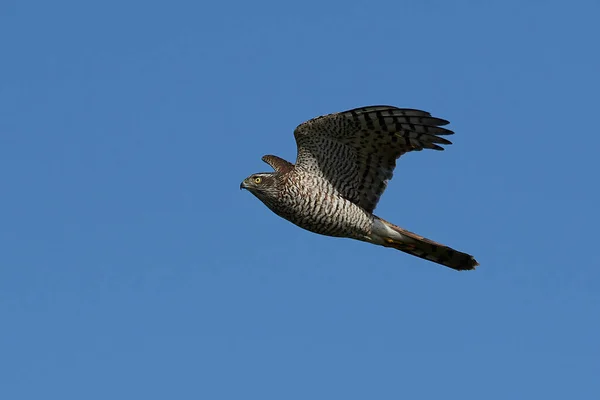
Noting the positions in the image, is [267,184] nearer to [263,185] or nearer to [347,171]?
[263,185]

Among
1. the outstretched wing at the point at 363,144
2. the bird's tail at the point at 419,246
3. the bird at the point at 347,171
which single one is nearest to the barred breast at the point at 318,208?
the bird at the point at 347,171

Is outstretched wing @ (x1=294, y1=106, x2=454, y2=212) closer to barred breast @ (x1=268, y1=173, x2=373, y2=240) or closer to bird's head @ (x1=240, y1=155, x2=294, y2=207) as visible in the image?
barred breast @ (x1=268, y1=173, x2=373, y2=240)

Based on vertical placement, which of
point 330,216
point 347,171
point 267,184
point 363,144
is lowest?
point 330,216

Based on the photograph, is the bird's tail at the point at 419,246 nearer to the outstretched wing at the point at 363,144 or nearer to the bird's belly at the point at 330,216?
the bird's belly at the point at 330,216

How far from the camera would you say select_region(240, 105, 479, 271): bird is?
18.7 m

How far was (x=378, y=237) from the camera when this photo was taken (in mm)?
19703

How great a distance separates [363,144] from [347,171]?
18.4 inches

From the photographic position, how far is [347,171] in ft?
63.4

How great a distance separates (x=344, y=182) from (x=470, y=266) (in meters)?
2.14

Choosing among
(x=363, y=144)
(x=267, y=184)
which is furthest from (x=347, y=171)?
(x=267, y=184)

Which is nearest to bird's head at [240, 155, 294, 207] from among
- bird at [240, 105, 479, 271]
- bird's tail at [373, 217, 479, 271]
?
bird at [240, 105, 479, 271]

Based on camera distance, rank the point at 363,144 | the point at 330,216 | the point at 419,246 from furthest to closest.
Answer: the point at 419,246 < the point at 330,216 < the point at 363,144

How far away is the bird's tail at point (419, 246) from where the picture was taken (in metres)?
19.6

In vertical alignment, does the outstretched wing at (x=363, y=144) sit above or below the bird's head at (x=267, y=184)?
above
